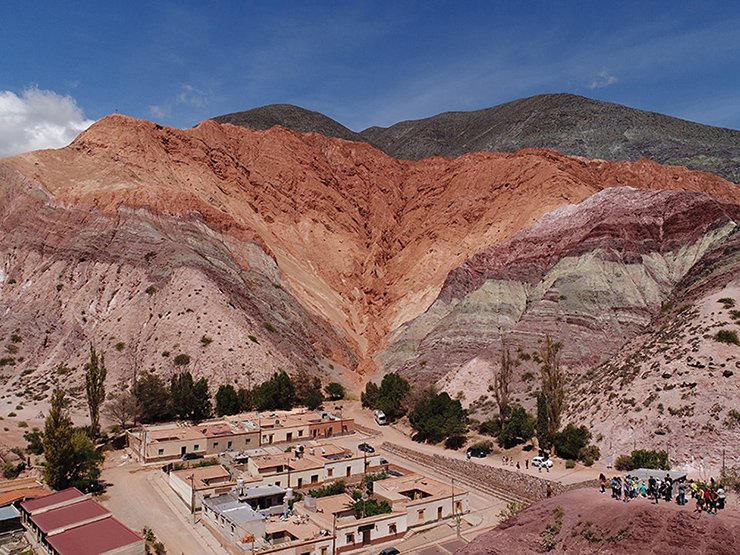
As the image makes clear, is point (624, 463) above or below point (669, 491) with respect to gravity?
below

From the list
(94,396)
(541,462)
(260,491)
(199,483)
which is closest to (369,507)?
(260,491)

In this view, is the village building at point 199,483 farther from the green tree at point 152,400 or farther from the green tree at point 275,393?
the green tree at point 275,393

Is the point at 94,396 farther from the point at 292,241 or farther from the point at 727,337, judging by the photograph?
the point at 292,241


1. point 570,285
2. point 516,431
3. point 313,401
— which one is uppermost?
point 570,285

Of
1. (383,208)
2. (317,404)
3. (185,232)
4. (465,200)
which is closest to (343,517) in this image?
(317,404)

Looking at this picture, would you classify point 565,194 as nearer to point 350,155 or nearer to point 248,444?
point 350,155
